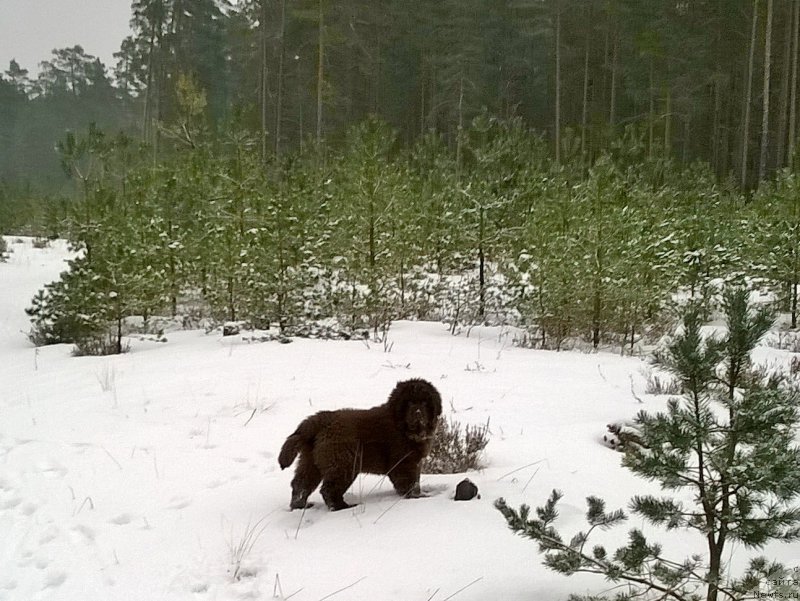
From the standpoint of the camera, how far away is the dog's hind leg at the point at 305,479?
387cm

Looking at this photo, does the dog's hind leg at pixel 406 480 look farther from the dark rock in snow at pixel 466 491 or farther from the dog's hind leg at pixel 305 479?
the dog's hind leg at pixel 305 479

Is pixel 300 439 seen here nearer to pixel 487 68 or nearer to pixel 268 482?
pixel 268 482

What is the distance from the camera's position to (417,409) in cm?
381

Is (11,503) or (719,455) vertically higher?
(719,455)

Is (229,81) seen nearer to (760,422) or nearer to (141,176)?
(141,176)

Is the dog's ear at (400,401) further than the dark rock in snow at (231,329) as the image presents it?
No

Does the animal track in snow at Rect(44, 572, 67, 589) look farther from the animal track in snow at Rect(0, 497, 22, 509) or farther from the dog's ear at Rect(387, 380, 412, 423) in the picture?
the dog's ear at Rect(387, 380, 412, 423)

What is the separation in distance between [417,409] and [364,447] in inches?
16.6

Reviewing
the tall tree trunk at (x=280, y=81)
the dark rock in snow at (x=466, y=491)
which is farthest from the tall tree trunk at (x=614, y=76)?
the dark rock in snow at (x=466, y=491)

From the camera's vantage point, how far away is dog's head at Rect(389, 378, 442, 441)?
3824 mm

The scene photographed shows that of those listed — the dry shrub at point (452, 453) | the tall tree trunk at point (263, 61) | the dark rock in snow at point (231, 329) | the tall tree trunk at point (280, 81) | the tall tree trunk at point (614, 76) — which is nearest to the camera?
the dry shrub at point (452, 453)

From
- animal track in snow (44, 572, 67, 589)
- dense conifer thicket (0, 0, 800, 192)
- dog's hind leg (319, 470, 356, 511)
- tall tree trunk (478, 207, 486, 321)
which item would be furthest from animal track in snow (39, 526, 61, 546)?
dense conifer thicket (0, 0, 800, 192)

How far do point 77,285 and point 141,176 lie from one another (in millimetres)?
4316

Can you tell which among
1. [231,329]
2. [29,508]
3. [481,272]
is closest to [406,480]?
[29,508]
